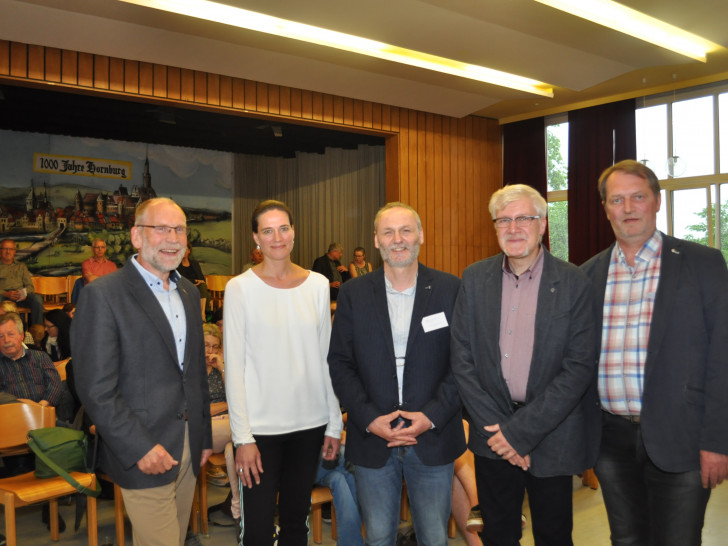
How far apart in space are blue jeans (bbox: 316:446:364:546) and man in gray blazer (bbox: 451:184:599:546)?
0.86 m

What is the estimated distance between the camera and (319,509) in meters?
3.35

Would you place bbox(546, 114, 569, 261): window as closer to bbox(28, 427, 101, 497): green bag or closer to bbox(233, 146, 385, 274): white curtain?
bbox(233, 146, 385, 274): white curtain

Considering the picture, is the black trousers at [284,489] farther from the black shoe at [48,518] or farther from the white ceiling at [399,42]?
the white ceiling at [399,42]

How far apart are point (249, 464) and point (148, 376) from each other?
1.64ft

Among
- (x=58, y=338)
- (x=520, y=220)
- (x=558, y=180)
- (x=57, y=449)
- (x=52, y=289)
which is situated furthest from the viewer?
(x=52, y=289)

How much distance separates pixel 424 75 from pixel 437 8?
2136 mm

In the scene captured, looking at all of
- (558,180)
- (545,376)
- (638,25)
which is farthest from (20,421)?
(558,180)

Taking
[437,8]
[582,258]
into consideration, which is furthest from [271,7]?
[582,258]

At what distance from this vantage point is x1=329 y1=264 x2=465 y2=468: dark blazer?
219 cm

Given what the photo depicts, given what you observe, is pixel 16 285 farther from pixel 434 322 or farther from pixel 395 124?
pixel 434 322

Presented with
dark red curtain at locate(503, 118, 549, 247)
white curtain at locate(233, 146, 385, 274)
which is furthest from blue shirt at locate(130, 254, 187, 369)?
white curtain at locate(233, 146, 385, 274)

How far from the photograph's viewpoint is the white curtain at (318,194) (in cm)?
1205

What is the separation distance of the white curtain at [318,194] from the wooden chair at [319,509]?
840 cm

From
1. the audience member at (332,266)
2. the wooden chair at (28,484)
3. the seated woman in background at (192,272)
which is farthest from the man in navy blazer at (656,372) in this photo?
the audience member at (332,266)
